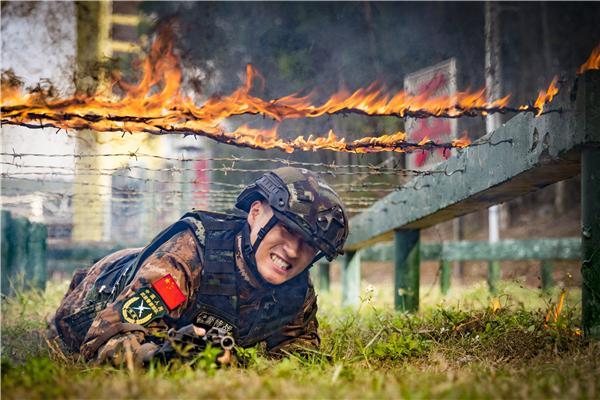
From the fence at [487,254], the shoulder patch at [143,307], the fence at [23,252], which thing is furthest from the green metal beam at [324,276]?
the shoulder patch at [143,307]

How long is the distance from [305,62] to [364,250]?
128 inches

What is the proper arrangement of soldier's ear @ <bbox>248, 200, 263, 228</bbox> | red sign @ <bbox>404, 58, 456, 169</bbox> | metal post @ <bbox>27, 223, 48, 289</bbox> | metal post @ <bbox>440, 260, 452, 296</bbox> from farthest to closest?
metal post @ <bbox>440, 260, 452, 296</bbox> < metal post @ <bbox>27, 223, 48, 289</bbox> < red sign @ <bbox>404, 58, 456, 169</bbox> < soldier's ear @ <bbox>248, 200, 263, 228</bbox>

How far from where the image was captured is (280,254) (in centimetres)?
414

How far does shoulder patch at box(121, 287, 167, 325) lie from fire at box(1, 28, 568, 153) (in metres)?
0.92

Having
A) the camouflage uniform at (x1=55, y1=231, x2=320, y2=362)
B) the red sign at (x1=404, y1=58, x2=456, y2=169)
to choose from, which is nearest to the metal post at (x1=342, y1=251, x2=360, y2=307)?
the red sign at (x1=404, y1=58, x2=456, y2=169)

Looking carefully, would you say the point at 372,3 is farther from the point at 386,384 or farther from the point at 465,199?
the point at 386,384

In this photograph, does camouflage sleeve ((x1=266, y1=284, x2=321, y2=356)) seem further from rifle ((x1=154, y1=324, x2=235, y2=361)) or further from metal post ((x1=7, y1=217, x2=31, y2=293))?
metal post ((x1=7, y1=217, x2=31, y2=293))

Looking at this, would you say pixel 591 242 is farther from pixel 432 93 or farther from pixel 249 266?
pixel 432 93

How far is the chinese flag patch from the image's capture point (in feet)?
12.4

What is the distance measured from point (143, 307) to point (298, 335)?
3.46ft

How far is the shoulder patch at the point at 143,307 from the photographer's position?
368cm

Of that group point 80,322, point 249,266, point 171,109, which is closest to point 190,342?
point 249,266

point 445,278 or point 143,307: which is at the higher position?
point 143,307

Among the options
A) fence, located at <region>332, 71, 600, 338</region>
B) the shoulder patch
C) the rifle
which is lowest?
the rifle
